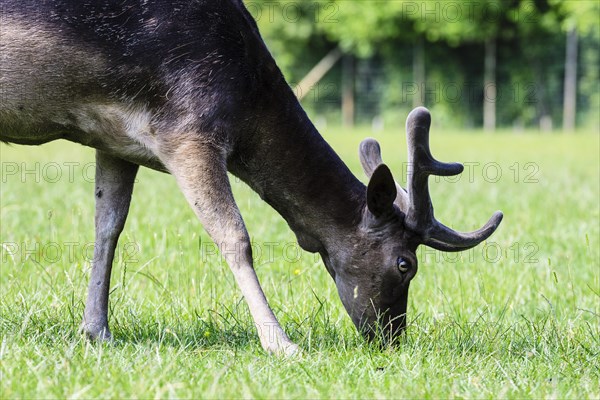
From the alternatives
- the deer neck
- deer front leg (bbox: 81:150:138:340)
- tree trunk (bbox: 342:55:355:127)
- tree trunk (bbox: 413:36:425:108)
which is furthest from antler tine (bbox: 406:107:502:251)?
tree trunk (bbox: 342:55:355:127)

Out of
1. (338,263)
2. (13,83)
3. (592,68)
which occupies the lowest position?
(338,263)

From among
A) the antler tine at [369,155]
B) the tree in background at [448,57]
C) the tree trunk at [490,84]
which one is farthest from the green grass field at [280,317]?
the tree trunk at [490,84]

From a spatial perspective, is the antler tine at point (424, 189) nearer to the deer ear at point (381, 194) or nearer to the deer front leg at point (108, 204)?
the deer ear at point (381, 194)

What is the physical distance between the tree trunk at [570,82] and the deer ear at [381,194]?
34.2 metres

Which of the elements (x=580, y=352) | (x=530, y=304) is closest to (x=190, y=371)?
(x=580, y=352)

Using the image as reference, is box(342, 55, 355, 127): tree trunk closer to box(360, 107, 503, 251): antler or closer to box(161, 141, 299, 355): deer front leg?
box(360, 107, 503, 251): antler

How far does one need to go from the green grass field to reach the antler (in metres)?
0.44

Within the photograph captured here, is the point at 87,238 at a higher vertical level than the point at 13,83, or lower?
lower

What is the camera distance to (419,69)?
41625mm

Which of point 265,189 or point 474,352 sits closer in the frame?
point 474,352

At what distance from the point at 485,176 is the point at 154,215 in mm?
8273

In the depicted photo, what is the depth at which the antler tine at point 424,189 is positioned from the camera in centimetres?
456

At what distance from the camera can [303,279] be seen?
5840 mm

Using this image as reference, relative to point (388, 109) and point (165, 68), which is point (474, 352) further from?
point (388, 109)
